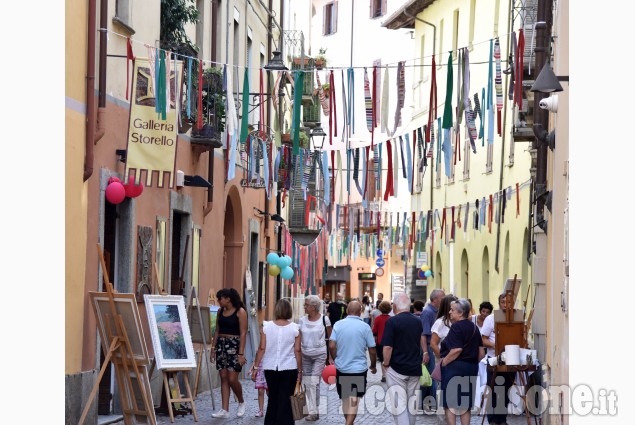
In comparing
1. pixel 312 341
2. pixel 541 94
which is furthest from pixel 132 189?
pixel 541 94

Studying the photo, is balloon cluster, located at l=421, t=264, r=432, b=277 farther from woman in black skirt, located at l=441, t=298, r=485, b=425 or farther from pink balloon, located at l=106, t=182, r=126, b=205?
woman in black skirt, located at l=441, t=298, r=485, b=425

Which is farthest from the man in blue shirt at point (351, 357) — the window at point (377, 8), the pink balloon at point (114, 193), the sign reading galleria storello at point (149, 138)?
the window at point (377, 8)

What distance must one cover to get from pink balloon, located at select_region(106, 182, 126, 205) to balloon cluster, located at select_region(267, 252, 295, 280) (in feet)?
48.7

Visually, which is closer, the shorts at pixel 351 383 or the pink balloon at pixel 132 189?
the shorts at pixel 351 383

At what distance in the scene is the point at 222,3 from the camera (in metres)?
24.2

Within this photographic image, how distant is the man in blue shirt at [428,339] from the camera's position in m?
18.4

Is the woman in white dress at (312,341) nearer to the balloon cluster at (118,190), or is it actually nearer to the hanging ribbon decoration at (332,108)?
the hanging ribbon decoration at (332,108)

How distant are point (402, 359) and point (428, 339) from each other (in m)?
3.80

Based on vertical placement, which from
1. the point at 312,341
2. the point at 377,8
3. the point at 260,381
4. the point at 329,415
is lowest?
the point at 329,415

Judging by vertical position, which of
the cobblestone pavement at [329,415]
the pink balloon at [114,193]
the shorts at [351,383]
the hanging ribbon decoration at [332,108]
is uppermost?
the hanging ribbon decoration at [332,108]

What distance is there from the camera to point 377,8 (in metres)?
57.3

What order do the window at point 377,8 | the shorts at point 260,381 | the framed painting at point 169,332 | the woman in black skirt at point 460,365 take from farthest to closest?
the window at point 377,8 → the shorts at point 260,381 → the framed painting at point 169,332 → the woman in black skirt at point 460,365

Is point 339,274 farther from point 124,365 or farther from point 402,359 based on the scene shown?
point 124,365

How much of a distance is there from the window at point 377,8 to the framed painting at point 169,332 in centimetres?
4163
